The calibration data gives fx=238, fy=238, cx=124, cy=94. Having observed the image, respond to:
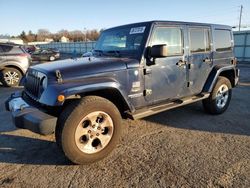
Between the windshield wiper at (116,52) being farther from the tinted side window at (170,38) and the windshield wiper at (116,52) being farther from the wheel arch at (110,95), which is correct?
the wheel arch at (110,95)

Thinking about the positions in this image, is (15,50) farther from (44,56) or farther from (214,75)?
(44,56)

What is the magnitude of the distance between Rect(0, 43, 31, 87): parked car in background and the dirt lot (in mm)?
4991

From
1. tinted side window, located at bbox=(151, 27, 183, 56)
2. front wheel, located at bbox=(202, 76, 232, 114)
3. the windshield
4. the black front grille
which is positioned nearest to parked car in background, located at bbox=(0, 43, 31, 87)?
the windshield

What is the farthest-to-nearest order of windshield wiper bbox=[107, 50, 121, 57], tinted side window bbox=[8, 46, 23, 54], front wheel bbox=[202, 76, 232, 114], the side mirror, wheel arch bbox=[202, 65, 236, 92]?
tinted side window bbox=[8, 46, 23, 54] → front wheel bbox=[202, 76, 232, 114] → wheel arch bbox=[202, 65, 236, 92] → windshield wiper bbox=[107, 50, 121, 57] → the side mirror

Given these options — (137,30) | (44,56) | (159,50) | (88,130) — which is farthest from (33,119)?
(44,56)

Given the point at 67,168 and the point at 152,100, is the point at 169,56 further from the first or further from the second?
the point at 67,168

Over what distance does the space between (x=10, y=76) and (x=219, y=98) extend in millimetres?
7908

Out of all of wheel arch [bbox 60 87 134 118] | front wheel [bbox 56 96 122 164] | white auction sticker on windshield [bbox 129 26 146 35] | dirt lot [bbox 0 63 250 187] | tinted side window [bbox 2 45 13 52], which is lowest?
dirt lot [bbox 0 63 250 187]

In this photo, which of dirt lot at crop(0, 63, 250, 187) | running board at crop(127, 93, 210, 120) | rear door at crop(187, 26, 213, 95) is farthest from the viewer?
rear door at crop(187, 26, 213, 95)

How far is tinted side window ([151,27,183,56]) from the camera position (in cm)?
408

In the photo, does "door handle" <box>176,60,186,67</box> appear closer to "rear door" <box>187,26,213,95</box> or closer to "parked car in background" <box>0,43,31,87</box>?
"rear door" <box>187,26,213,95</box>

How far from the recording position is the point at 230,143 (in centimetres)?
398

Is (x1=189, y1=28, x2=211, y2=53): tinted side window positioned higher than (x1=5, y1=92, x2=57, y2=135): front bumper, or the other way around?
(x1=189, y1=28, x2=211, y2=53): tinted side window

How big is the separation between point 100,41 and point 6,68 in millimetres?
6037
